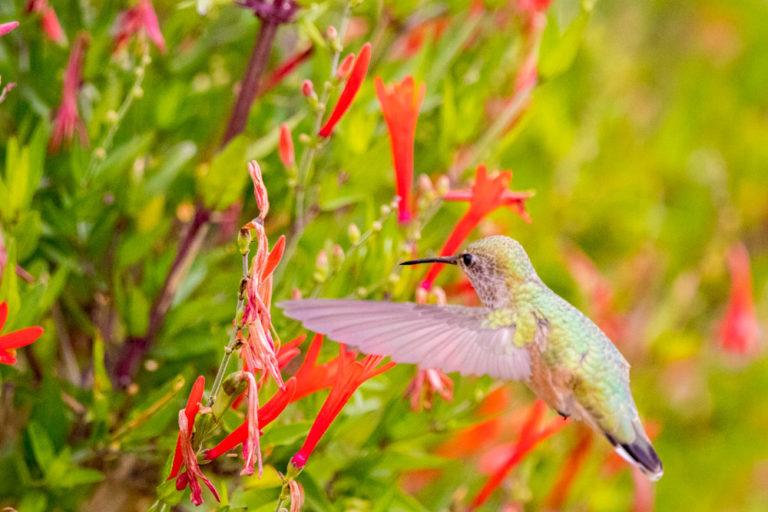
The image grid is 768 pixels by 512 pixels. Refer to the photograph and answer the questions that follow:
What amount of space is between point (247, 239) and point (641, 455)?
518 mm

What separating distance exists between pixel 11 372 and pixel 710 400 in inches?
82.3

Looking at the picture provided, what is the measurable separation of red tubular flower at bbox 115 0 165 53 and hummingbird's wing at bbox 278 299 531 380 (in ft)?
1.54

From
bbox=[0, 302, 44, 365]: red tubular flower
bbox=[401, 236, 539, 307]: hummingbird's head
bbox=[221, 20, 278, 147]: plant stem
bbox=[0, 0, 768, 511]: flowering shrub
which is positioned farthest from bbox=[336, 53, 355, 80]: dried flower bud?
bbox=[0, 302, 44, 365]: red tubular flower

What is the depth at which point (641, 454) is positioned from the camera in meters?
1.17

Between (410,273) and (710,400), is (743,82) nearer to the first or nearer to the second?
(710,400)

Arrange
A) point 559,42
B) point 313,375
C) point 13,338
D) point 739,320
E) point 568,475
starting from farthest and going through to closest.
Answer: point 739,320
point 568,475
point 559,42
point 313,375
point 13,338

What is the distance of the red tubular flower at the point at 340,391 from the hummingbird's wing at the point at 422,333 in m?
0.03

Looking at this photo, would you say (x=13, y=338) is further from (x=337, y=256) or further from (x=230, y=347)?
(x=337, y=256)

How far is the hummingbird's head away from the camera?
116 centimetres

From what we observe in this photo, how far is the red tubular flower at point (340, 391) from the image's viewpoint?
3.18ft

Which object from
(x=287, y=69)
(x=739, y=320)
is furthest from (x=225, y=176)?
(x=739, y=320)

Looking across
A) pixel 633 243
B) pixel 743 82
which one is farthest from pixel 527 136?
pixel 743 82

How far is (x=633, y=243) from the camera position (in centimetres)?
250

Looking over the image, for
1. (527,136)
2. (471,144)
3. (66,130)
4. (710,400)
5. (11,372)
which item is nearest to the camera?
(11,372)
